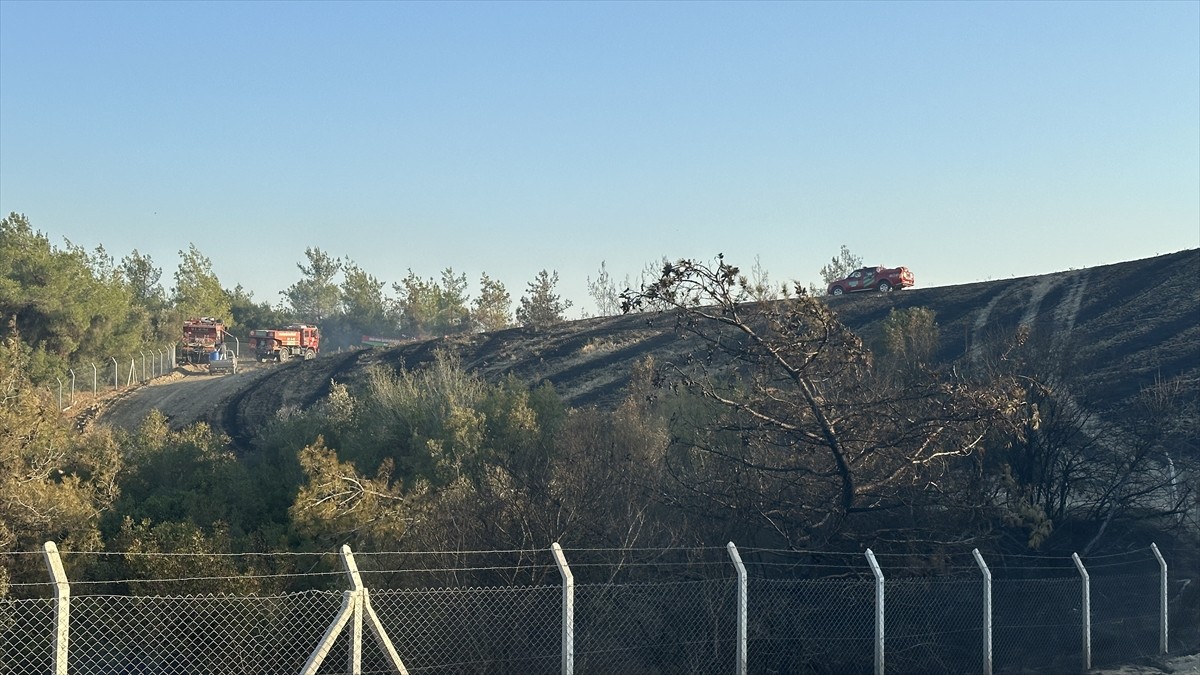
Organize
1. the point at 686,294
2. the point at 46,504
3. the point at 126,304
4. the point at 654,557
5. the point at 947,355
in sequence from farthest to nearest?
the point at 126,304, the point at 947,355, the point at 46,504, the point at 654,557, the point at 686,294

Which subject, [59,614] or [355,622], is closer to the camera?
[59,614]

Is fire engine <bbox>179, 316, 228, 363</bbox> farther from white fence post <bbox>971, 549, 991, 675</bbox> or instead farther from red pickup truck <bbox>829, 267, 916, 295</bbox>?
white fence post <bbox>971, 549, 991, 675</bbox>

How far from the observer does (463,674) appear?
9117mm

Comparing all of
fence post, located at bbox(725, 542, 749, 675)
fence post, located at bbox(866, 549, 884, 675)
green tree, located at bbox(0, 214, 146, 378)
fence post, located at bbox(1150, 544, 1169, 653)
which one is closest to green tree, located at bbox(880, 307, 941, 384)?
fence post, located at bbox(1150, 544, 1169, 653)

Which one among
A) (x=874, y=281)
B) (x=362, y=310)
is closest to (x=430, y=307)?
(x=362, y=310)

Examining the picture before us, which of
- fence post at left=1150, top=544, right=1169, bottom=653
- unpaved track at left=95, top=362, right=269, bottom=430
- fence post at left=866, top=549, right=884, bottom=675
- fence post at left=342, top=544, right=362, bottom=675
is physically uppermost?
unpaved track at left=95, top=362, right=269, bottom=430

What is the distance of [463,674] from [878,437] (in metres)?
6.60

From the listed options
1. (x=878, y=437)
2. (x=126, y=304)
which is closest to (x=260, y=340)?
(x=126, y=304)

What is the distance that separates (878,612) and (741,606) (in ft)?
5.28

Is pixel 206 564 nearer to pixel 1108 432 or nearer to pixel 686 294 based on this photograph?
pixel 686 294

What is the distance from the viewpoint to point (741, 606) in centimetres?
880

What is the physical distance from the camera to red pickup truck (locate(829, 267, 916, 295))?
50.5m

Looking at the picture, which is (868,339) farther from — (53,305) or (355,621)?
(53,305)

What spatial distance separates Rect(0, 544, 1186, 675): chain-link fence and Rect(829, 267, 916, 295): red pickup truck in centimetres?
3744
